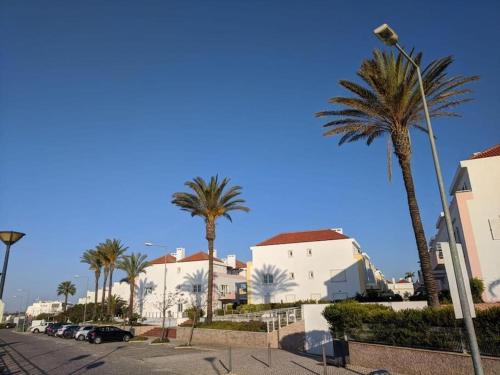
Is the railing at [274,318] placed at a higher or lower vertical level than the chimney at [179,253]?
lower

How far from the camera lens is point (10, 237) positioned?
527 inches

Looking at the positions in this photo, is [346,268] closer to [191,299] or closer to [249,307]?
[249,307]

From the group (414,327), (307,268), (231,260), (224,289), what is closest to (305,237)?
(307,268)

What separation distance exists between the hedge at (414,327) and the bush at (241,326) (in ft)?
33.3

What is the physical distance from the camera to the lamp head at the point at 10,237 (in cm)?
1318

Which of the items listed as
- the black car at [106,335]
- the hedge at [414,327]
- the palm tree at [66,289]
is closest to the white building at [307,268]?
the black car at [106,335]

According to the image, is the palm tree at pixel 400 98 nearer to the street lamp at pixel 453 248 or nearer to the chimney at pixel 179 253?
the street lamp at pixel 453 248

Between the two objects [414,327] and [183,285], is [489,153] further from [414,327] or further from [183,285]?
[183,285]

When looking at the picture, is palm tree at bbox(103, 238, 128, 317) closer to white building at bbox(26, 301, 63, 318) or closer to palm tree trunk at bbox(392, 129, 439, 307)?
palm tree trunk at bbox(392, 129, 439, 307)

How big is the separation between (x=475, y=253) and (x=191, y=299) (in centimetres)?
4210

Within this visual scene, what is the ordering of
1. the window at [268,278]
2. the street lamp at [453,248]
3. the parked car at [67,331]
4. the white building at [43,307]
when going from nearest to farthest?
the street lamp at [453,248]
the parked car at [67,331]
the window at [268,278]
the white building at [43,307]

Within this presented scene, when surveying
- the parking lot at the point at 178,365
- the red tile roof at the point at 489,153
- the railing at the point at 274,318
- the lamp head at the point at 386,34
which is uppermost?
the red tile roof at the point at 489,153

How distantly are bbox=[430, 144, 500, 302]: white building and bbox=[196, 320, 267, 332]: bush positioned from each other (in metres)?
14.4

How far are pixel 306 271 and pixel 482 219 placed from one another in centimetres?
2377
